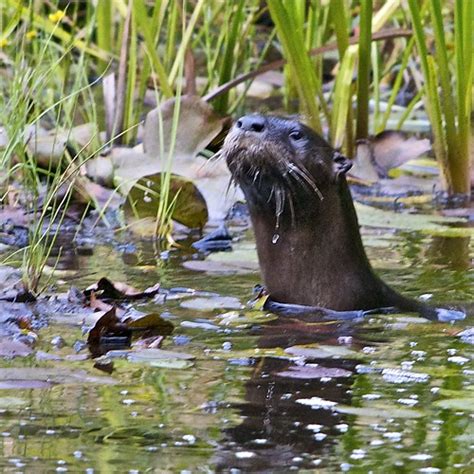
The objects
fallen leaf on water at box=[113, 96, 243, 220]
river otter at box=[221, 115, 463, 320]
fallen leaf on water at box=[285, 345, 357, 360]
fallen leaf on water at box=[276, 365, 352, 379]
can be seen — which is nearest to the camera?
fallen leaf on water at box=[276, 365, 352, 379]

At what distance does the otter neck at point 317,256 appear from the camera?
4.15 metres

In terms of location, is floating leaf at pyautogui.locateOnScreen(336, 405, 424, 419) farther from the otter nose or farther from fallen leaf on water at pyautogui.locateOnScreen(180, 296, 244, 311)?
the otter nose

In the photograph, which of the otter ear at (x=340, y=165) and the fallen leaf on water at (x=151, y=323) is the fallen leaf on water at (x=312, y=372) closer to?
the fallen leaf on water at (x=151, y=323)

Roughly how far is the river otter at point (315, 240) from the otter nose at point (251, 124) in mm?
48

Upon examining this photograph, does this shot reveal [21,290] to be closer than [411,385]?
No

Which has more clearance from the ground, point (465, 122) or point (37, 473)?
point (465, 122)

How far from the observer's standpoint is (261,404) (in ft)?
9.52

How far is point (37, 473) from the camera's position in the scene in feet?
7.78

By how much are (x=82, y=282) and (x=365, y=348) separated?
3.83ft

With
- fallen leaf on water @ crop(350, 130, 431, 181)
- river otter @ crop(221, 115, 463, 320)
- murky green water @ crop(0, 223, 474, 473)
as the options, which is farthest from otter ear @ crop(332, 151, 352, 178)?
fallen leaf on water @ crop(350, 130, 431, 181)

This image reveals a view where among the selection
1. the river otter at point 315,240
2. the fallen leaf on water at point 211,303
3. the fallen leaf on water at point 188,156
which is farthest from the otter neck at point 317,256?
the fallen leaf on water at point 188,156

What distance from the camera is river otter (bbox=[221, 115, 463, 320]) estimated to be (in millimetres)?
4109

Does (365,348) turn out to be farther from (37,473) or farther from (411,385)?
(37,473)

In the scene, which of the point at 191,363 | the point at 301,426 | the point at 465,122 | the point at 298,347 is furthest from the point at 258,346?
the point at 465,122
